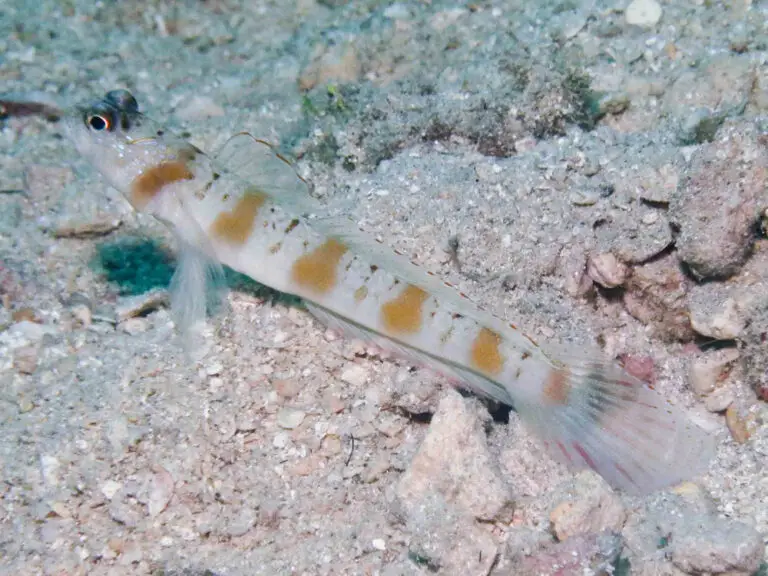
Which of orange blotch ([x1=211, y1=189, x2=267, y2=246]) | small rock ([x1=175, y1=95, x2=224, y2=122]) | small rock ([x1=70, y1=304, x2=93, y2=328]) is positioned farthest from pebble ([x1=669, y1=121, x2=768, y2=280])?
small rock ([x1=175, y1=95, x2=224, y2=122])

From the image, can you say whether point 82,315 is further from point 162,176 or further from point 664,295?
point 664,295

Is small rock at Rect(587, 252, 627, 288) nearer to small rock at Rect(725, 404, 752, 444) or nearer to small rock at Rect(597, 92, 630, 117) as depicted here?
small rock at Rect(725, 404, 752, 444)

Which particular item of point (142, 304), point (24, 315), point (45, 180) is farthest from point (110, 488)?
point (45, 180)

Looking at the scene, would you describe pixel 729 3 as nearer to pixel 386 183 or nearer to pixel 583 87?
pixel 583 87

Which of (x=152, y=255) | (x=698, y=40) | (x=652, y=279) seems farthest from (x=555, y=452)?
(x=698, y=40)

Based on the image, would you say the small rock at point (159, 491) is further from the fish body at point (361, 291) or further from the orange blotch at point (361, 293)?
the orange blotch at point (361, 293)

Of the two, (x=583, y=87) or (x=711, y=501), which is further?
(x=583, y=87)
